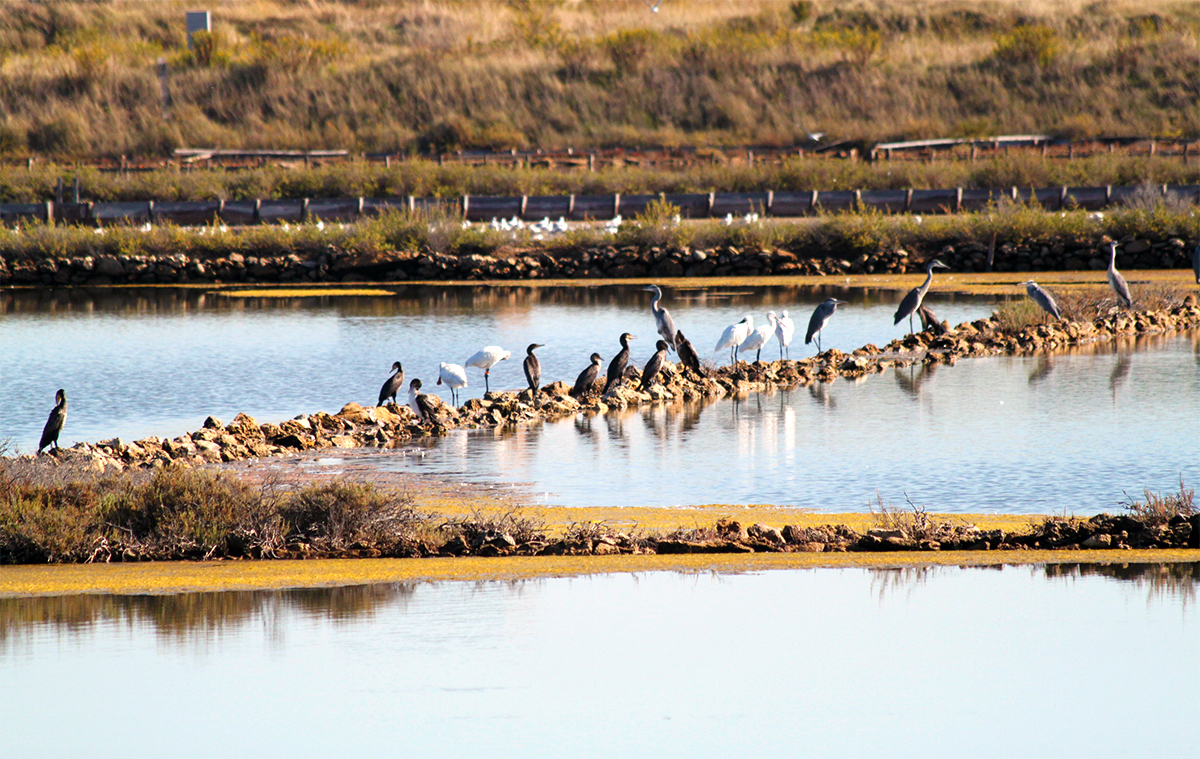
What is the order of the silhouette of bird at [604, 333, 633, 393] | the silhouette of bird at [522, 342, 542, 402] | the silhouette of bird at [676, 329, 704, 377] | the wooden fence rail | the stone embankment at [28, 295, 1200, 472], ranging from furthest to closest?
the wooden fence rail → the silhouette of bird at [676, 329, 704, 377] → the silhouette of bird at [604, 333, 633, 393] → the silhouette of bird at [522, 342, 542, 402] → the stone embankment at [28, 295, 1200, 472]

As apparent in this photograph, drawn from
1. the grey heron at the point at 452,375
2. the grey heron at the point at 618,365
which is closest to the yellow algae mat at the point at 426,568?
the grey heron at the point at 452,375

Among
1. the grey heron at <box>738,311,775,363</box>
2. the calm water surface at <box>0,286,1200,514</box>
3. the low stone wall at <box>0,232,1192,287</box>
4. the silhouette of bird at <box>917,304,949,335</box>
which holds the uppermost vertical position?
the low stone wall at <box>0,232,1192,287</box>

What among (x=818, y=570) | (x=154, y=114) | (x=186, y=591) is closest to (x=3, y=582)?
(x=186, y=591)

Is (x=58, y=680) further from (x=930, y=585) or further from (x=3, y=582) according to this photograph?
(x=930, y=585)

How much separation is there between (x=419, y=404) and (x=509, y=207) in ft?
76.5

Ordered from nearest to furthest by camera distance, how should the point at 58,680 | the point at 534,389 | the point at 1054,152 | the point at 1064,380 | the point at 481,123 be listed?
the point at 58,680 → the point at 534,389 → the point at 1064,380 → the point at 1054,152 → the point at 481,123

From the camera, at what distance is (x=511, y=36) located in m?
65.9

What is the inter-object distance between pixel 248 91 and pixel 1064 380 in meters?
44.9

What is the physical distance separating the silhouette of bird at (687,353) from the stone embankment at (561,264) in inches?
568

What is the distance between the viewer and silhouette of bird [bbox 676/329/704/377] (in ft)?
57.0

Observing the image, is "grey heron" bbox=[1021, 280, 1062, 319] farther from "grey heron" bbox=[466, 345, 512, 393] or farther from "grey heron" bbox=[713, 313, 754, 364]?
"grey heron" bbox=[466, 345, 512, 393]

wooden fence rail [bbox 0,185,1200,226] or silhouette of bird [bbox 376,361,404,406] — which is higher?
wooden fence rail [bbox 0,185,1200,226]

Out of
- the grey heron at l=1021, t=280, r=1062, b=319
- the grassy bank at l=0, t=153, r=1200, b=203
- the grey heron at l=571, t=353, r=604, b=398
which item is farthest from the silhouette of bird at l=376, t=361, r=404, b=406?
the grassy bank at l=0, t=153, r=1200, b=203

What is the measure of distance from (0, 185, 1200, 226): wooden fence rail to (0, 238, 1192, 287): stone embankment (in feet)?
9.79
